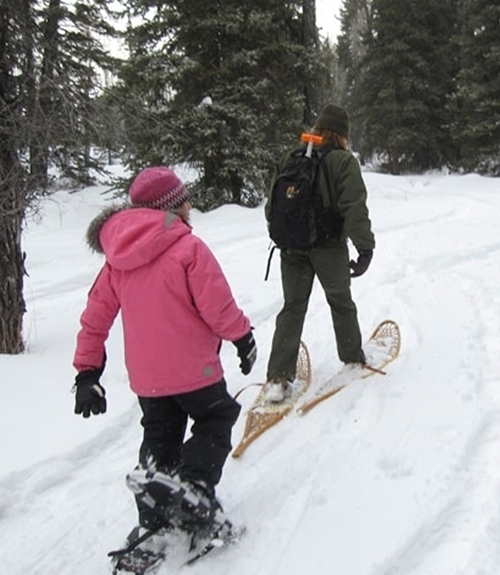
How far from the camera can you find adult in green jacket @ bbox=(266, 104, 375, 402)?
12.2 feet

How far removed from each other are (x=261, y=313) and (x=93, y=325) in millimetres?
4010

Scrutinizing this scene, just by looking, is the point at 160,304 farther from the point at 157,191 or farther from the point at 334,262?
the point at 334,262

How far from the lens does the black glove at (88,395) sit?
2484 mm

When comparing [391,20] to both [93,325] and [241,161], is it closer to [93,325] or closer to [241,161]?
[241,161]

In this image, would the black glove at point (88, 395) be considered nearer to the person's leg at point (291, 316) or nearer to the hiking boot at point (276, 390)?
the hiking boot at point (276, 390)

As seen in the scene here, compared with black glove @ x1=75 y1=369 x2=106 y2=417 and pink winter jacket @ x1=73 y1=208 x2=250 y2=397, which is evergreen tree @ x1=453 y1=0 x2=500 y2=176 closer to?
pink winter jacket @ x1=73 y1=208 x2=250 y2=397

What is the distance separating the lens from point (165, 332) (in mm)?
2459

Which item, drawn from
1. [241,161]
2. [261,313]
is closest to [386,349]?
[261,313]

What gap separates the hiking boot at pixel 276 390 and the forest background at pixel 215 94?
8.45ft

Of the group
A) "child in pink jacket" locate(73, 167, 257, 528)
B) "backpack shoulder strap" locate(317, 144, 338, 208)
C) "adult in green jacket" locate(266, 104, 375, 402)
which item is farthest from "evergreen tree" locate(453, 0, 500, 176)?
"child in pink jacket" locate(73, 167, 257, 528)

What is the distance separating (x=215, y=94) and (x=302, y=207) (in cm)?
1141

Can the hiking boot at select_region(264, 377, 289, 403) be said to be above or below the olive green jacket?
below

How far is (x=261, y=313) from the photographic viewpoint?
6496 millimetres

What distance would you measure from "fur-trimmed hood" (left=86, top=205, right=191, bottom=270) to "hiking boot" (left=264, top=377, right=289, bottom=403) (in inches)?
71.7
